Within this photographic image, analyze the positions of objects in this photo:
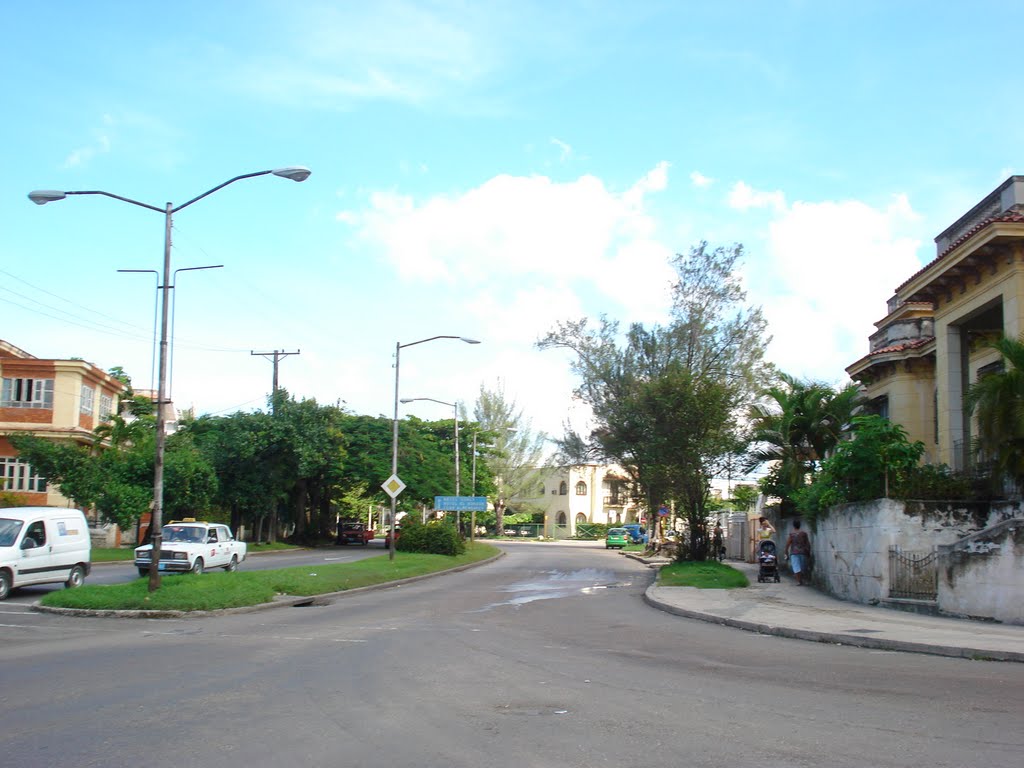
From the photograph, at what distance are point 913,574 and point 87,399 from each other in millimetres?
43504

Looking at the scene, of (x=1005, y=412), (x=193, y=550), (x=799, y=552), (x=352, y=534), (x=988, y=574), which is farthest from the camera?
(x=352, y=534)

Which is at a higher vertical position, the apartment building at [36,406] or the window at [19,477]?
the apartment building at [36,406]

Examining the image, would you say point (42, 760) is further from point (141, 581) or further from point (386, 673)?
point (141, 581)

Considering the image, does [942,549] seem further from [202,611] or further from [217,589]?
[217,589]

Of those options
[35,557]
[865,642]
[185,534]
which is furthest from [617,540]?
[865,642]

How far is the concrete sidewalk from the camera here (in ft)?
42.9

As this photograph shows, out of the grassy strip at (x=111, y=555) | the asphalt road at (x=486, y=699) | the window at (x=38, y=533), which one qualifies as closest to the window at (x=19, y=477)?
the grassy strip at (x=111, y=555)

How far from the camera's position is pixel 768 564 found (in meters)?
26.4

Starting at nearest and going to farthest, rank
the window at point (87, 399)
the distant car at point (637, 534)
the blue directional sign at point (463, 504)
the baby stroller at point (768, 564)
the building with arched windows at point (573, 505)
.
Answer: the baby stroller at point (768, 564)
the blue directional sign at point (463, 504)
the window at point (87, 399)
the distant car at point (637, 534)
the building with arched windows at point (573, 505)

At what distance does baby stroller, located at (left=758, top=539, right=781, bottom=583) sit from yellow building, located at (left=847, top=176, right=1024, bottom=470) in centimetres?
517

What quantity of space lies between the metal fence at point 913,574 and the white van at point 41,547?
18400 millimetres

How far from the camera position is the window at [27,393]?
156ft

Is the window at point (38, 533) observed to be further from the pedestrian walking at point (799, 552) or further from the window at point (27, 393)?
the window at point (27, 393)

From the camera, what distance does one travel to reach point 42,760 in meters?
6.94
